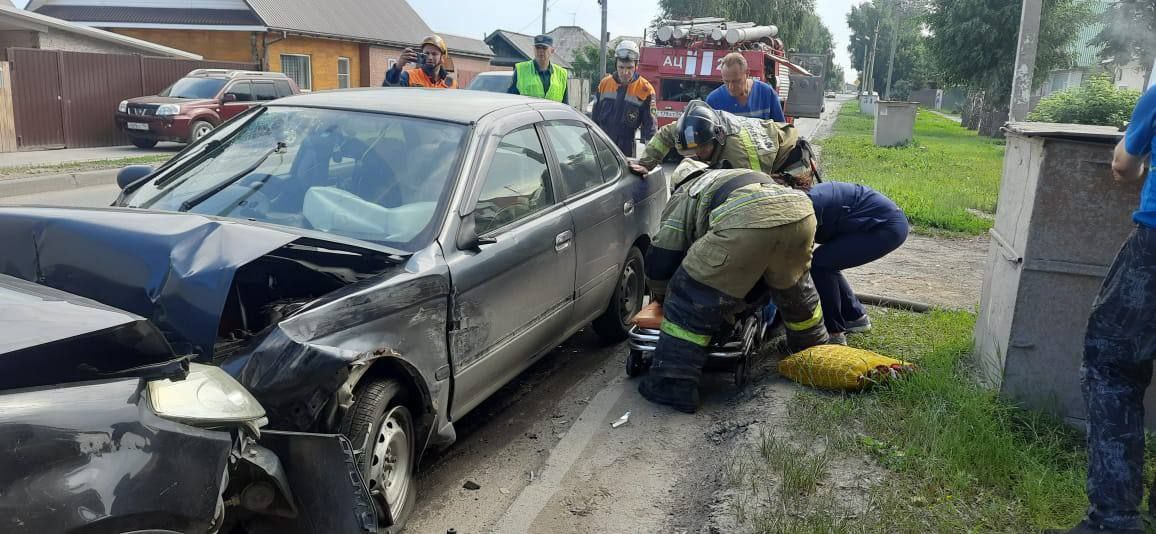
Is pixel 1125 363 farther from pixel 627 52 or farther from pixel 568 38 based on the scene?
pixel 568 38

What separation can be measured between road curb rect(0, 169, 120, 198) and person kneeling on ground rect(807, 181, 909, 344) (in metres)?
9.77

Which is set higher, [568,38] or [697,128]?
[568,38]

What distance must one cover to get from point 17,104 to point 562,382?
15.7m

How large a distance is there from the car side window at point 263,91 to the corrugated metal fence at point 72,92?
294 cm

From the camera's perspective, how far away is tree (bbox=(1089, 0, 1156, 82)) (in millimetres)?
25294

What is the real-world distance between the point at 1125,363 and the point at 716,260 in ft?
5.75

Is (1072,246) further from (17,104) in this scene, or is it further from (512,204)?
(17,104)

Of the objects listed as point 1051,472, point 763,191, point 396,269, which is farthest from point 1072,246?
point 396,269

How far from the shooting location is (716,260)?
421cm

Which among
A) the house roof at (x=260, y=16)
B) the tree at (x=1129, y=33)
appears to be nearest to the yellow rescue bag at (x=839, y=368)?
the tree at (x=1129, y=33)

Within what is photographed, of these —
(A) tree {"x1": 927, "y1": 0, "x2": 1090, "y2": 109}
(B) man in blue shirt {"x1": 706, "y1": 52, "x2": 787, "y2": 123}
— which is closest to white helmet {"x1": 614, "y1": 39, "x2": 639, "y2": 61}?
(B) man in blue shirt {"x1": 706, "y1": 52, "x2": 787, "y2": 123}

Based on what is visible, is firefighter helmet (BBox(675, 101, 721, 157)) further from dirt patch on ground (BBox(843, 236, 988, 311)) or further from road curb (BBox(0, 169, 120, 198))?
road curb (BBox(0, 169, 120, 198))

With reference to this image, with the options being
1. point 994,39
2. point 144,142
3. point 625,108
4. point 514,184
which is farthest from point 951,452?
point 994,39

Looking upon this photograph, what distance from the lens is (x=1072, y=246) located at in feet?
12.4
